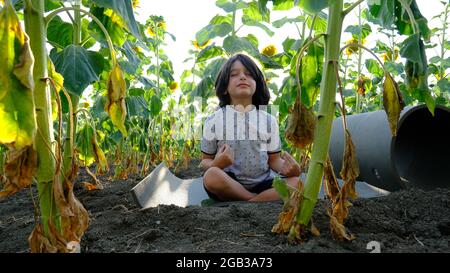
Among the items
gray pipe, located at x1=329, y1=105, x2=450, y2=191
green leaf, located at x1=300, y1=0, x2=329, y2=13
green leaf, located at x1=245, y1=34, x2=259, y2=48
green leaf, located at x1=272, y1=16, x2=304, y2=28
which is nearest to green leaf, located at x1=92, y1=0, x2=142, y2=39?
green leaf, located at x1=300, y1=0, x2=329, y2=13

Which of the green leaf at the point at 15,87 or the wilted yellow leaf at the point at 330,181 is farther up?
the green leaf at the point at 15,87

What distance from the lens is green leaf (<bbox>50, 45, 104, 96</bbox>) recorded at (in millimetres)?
1445

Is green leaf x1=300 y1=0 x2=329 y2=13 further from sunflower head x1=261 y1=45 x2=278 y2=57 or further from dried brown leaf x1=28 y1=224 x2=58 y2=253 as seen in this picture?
sunflower head x1=261 y1=45 x2=278 y2=57

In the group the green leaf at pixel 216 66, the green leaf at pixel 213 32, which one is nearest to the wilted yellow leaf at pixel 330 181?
the green leaf at pixel 216 66

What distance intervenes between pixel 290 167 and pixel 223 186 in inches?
13.5

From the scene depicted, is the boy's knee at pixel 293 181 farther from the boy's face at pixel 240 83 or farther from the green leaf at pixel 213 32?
the green leaf at pixel 213 32

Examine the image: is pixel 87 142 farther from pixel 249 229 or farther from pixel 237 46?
pixel 237 46

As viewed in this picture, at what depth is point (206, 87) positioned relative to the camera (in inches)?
139

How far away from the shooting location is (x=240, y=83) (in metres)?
2.25

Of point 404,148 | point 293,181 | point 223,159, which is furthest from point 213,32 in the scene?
point 404,148

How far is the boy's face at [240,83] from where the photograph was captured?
2246 millimetres

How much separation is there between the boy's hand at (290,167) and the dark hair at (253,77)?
0.42 m
